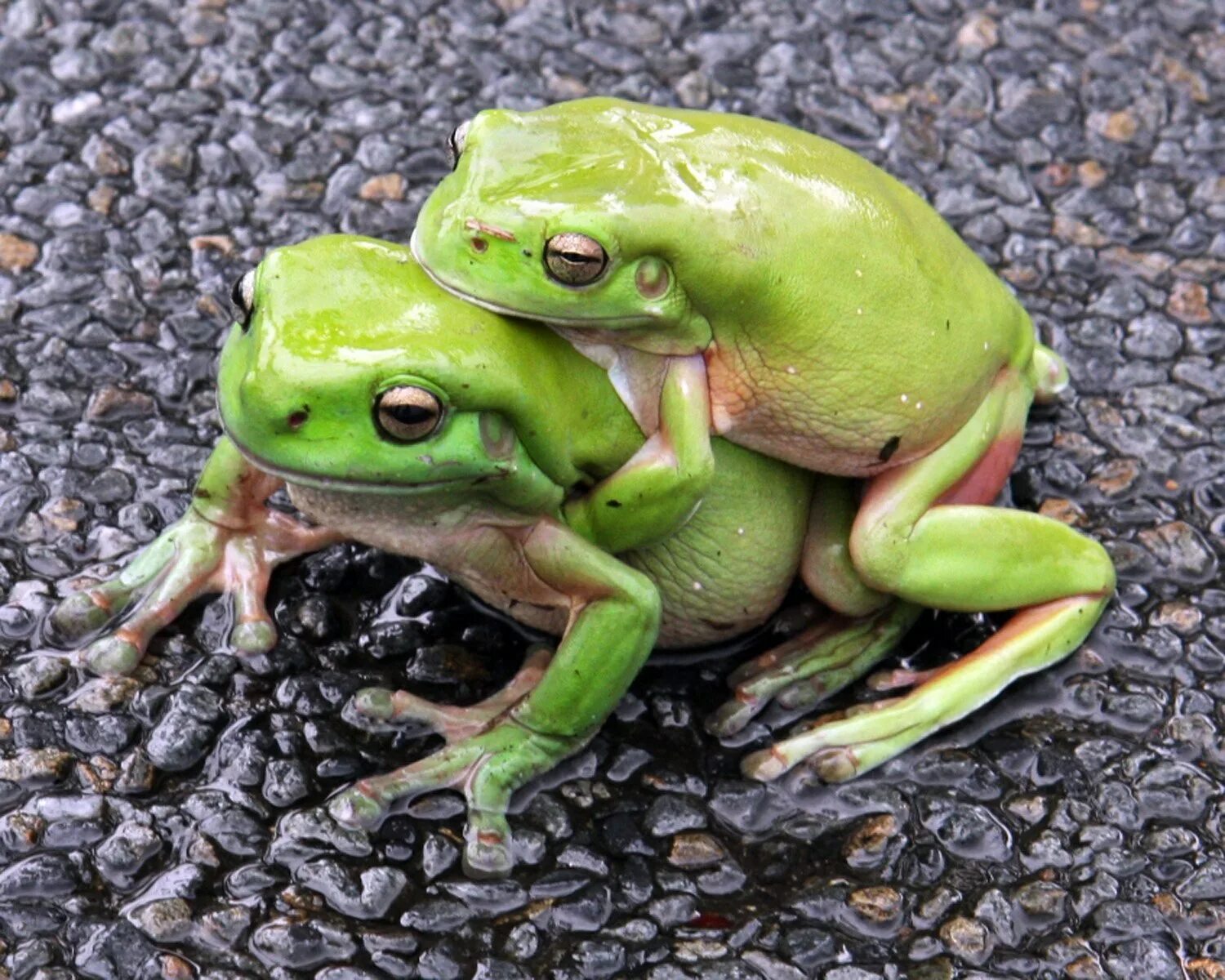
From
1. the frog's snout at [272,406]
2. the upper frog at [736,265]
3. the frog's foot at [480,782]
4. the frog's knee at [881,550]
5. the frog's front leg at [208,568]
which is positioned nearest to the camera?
the frog's snout at [272,406]

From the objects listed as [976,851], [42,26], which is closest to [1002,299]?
[976,851]

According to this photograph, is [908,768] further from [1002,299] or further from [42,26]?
[42,26]

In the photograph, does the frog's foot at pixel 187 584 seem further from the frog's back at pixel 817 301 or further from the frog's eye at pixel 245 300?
the frog's back at pixel 817 301

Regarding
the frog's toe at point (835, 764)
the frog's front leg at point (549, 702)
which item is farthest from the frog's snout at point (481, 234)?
the frog's toe at point (835, 764)

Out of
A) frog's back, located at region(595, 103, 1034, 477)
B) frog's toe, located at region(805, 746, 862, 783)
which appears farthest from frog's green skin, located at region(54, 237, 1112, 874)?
frog's back, located at region(595, 103, 1034, 477)

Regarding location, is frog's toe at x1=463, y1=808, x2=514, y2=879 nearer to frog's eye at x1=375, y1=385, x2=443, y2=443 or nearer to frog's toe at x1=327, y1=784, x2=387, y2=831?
frog's toe at x1=327, y1=784, x2=387, y2=831

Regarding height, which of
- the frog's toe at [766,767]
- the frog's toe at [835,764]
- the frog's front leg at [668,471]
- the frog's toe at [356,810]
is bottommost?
the frog's toe at [356,810]

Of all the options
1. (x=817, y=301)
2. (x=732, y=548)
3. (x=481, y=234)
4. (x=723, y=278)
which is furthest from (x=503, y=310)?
(x=732, y=548)
